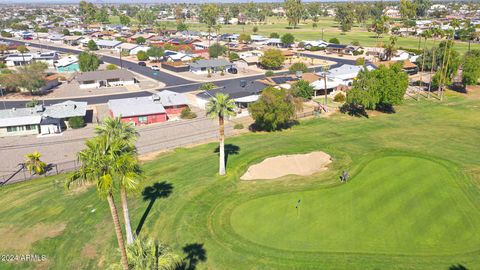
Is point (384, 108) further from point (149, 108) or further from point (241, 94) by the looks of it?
point (149, 108)

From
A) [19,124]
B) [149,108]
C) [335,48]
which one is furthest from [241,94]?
[335,48]

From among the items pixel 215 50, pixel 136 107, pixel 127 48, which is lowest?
pixel 136 107

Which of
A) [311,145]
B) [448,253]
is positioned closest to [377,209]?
[448,253]

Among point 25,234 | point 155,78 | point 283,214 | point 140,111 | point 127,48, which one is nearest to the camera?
point 25,234

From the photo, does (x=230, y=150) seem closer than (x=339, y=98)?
Yes

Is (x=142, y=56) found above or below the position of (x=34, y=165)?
above

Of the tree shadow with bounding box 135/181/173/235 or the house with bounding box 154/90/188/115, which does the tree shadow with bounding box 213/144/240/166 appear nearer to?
the tree shadow with bounding box 135/181/173/235

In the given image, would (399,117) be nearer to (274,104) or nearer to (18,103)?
(274,104)

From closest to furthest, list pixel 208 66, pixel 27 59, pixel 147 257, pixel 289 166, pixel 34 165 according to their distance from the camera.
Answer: pixel 147 257, pixel 34 165, pixel 289 166, pixel 208 66, pixel 27 59
